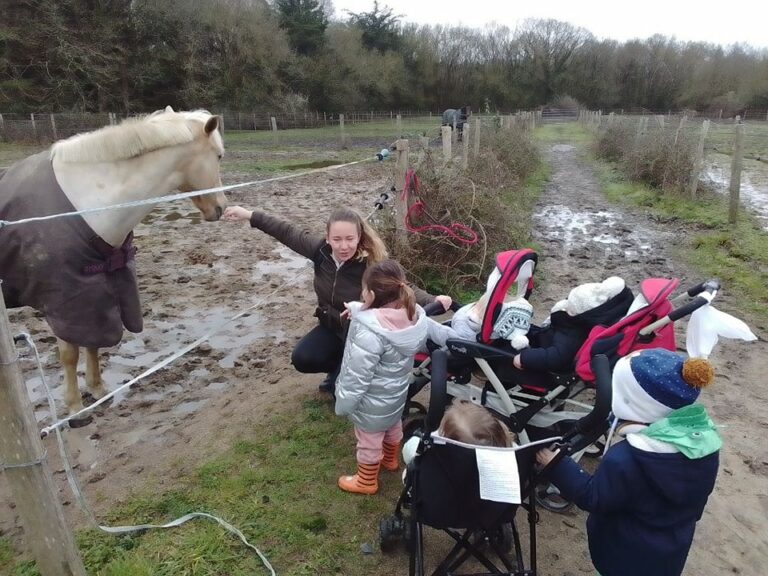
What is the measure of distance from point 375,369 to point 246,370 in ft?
6.26

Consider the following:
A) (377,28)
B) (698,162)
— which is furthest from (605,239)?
(377,28)

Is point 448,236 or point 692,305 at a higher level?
point 692,305

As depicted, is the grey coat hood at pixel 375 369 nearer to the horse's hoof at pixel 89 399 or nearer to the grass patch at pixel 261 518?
the grass patch at pixel 261 518

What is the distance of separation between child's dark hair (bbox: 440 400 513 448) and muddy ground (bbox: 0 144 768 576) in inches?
34.8

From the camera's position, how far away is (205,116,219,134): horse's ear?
3.20 metres

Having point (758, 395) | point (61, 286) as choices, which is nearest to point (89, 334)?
point (61, 286)

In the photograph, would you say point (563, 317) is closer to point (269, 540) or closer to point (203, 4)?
point (269, 540)

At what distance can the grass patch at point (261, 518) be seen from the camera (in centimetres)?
221

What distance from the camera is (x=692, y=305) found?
209 centimetres

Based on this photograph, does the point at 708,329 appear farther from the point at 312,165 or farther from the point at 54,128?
the point at 54,128

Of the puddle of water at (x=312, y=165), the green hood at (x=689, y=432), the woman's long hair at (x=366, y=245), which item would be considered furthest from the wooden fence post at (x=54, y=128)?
the green hood at (x=689, y=432)

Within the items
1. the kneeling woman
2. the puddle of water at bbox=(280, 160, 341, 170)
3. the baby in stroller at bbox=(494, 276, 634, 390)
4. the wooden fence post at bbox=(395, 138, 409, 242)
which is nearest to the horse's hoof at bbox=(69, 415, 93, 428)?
the kneeling woman

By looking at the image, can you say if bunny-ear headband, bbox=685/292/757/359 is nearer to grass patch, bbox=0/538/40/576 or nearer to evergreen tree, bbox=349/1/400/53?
grass patch, bbox=0/538/40/576

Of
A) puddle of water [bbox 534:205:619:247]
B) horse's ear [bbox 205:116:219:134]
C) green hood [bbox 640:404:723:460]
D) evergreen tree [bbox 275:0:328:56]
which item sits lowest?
puddle of water [bbox 534:205:619:247]
